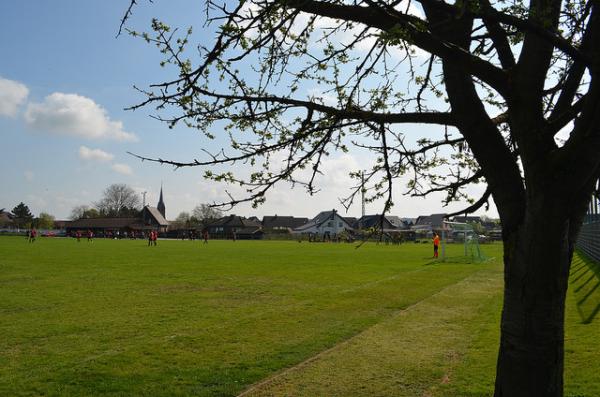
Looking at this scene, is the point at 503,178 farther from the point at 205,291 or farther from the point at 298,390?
the point at 205,291

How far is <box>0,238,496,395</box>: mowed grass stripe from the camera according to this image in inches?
269

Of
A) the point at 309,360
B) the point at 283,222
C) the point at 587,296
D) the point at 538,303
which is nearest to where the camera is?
the point at 538,303

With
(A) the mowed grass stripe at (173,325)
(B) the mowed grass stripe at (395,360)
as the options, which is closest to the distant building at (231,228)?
(A) the mowed grass stripe at (173,325)

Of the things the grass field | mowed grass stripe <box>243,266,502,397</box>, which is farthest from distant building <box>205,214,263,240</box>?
mowed grass stripe <box>243,266,502,397</box>

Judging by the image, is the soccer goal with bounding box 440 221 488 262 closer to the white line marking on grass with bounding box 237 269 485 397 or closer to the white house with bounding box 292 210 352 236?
the white line marking on grass with bounding box 237 269 485 397

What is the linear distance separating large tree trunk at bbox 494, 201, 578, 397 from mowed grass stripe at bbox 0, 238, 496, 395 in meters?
3.68

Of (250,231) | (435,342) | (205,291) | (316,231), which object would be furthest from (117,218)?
Answer: (435,342)

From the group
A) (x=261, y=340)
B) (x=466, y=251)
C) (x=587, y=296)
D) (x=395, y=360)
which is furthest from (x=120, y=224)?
(x=395, y=360)

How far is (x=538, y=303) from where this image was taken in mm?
3625

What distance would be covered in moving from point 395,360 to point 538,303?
14.5 ft

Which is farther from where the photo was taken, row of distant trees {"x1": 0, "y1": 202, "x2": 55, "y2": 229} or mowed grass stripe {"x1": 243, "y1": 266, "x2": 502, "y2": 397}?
row of distant trees {"x1": 0, "y1": 202, "x2": 55, "y2": 229}

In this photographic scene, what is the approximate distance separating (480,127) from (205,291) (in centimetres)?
1328

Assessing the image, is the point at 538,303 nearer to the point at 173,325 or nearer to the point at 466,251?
the point at 173,325

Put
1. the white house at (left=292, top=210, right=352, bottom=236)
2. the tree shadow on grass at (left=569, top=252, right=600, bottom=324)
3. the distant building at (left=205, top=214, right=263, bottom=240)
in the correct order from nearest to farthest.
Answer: the tree shadow on grass at (left=569, top=252, right=600, bottom=324)
the white house at (left=292, top=210, right=352, bottom=236)
the distant building at (left=205, top=214, right=263, bottom=240)
